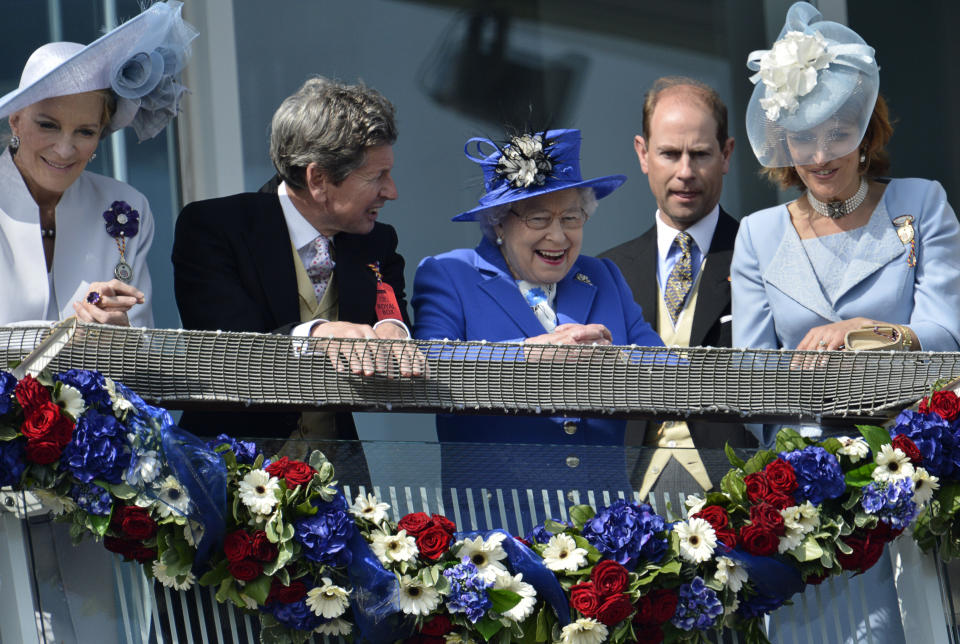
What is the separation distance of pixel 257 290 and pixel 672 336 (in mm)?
1398

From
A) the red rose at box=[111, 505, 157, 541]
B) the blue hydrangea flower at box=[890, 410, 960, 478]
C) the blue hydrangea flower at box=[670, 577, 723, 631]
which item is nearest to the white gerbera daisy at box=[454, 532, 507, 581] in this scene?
the blue hydrangea flower at box=[670, 577, 723, 631]

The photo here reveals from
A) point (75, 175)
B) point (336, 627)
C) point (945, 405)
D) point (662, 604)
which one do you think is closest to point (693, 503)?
point (662, 604)

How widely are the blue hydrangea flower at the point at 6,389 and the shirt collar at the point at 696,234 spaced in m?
2.40

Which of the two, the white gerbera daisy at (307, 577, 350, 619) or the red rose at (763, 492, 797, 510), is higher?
the red rose at (763, 492, 797, 510)

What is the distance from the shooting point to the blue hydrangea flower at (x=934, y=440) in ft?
12.6

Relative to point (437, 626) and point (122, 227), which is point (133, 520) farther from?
point (122, 227)

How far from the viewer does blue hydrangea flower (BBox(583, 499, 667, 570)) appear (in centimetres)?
361

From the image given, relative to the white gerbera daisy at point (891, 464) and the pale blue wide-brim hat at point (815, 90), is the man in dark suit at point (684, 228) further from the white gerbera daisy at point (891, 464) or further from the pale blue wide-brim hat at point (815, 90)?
the white gerbera daisy at point (891, 464)

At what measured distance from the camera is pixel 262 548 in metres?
3.44

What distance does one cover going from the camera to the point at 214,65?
22.0 ft

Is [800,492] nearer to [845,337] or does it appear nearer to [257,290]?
[845,337]

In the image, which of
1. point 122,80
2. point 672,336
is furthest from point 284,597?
point 672,336

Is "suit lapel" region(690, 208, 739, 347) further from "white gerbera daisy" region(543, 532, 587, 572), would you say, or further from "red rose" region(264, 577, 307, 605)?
"red rose" region(264, 577, 307, 605)

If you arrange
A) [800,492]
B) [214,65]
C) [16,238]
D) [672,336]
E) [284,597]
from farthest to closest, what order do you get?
[214,65]
[672,336]
[16,238]
[800,492]
[284,597]
